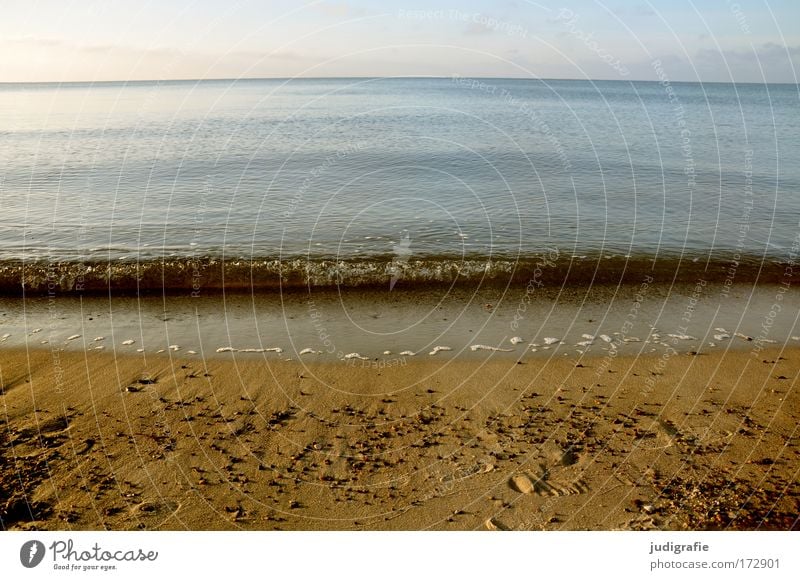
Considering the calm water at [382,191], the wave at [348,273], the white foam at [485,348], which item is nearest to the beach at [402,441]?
the white foam at [485,348]

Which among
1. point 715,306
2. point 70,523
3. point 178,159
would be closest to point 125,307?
point 70,523

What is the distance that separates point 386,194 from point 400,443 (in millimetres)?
19132

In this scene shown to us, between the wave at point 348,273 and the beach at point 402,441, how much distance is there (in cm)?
519

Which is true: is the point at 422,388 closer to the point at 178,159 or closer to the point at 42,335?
the point at 42,335

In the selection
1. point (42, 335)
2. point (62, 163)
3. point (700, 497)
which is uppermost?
point (62, 163)

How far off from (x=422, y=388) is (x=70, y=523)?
6062 millimetres

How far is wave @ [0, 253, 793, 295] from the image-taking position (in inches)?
668

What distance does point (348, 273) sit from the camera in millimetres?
17609

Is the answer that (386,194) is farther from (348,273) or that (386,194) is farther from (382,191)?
(348,273)

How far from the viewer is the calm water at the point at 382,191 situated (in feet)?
66.9

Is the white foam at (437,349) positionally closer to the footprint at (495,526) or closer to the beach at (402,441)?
the beach at (402,441)

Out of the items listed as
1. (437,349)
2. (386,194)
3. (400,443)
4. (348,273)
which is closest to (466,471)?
(400,443)

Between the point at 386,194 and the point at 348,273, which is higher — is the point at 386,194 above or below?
above

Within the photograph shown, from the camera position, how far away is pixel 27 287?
16.8m
